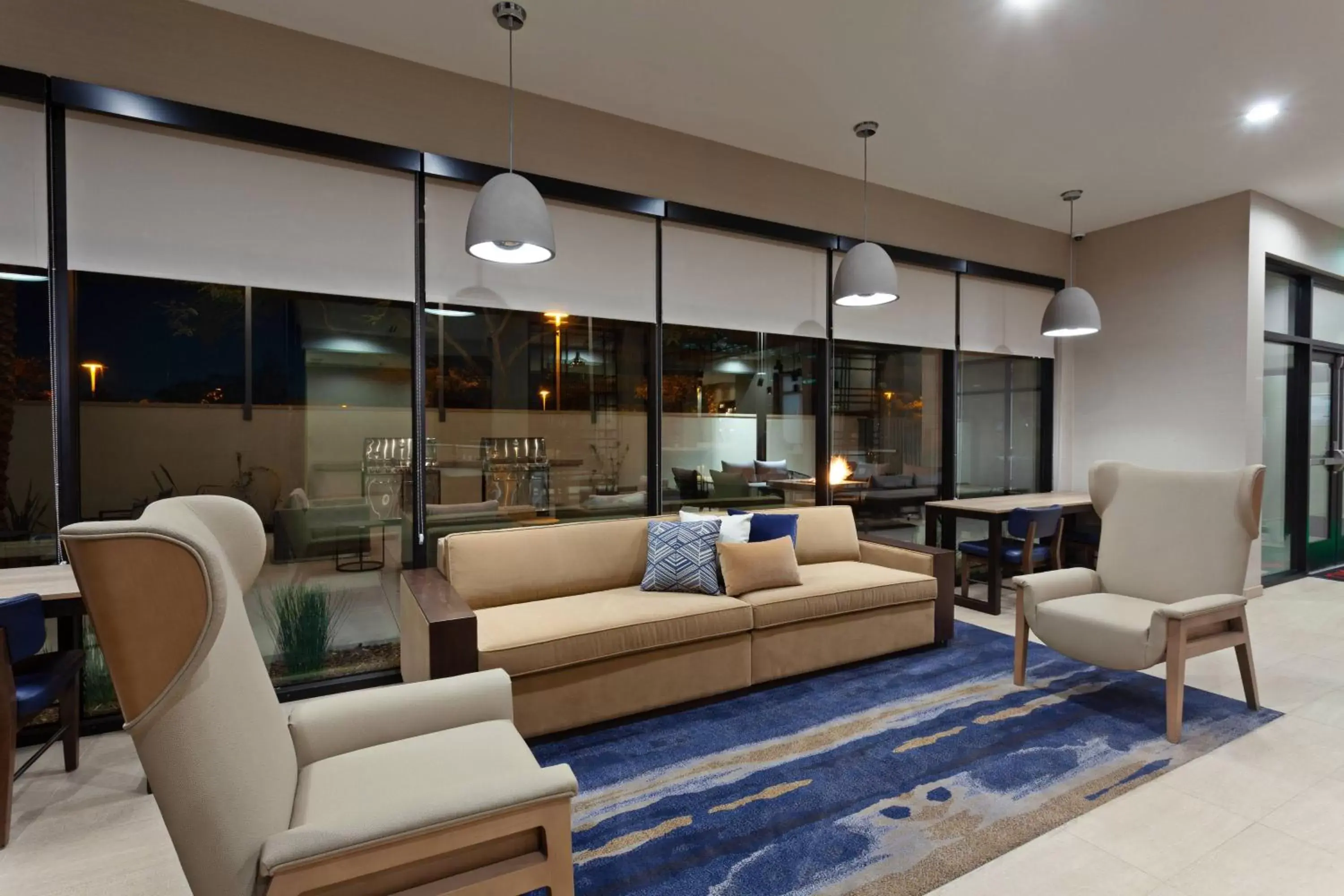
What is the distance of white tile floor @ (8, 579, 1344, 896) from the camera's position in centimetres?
191

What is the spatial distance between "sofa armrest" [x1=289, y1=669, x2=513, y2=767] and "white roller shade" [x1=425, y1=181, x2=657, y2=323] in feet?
7.35

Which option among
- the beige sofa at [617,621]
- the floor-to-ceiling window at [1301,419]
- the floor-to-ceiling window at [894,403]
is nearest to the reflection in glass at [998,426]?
the floor-to-ceiling window at [894,403]

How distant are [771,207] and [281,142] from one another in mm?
2944

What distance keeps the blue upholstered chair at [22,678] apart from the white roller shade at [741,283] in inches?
126

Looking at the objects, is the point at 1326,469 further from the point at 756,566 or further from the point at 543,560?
the point at 543,560

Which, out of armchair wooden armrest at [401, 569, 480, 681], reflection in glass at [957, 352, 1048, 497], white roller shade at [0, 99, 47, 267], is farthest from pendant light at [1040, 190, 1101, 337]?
white roller shade at [0, 99, 47, 267]

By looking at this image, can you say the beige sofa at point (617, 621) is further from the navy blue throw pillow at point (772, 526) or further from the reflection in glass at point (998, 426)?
the reflection in glass at point (998, 426)

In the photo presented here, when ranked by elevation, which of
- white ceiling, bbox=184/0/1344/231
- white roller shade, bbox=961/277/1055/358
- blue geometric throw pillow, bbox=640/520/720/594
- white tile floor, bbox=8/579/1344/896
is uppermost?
white ceiling, bbox=184/0/1344/231

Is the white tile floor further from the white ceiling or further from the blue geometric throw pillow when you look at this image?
the white ceiling

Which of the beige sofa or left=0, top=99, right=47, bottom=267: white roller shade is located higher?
left=0, top=99, right=47, bottom=267: white roller shade

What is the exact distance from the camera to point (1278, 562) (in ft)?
19.2

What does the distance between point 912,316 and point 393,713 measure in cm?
480

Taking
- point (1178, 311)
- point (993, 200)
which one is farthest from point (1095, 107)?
point (1178, 311)

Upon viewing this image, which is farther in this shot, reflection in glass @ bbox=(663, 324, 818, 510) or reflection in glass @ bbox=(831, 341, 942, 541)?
reflection in glass @ bbox=(831, 341, 942, 541)
